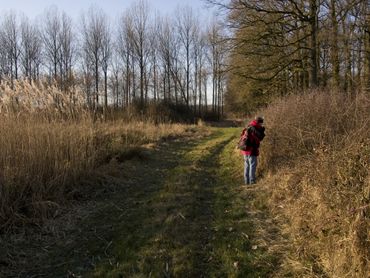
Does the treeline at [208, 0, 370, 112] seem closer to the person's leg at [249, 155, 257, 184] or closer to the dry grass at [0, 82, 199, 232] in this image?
the person's leg at [249, 155, 257, 184]

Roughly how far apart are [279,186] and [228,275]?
3.54 metres

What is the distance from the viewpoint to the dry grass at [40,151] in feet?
21.0

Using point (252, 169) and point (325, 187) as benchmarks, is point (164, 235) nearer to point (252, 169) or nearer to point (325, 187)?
point (325, 187)

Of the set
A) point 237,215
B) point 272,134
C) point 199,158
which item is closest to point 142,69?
point 199,158

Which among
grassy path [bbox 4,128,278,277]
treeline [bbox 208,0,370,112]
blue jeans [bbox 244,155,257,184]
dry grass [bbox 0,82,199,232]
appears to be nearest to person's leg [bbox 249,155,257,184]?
blue jeans [bbox 244,155,257,184]

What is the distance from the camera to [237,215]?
6.59m

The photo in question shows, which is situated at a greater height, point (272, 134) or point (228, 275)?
point (272, 134)

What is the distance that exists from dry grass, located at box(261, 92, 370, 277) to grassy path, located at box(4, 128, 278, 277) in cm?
54

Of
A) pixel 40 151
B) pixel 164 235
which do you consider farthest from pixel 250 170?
pixel 40 151

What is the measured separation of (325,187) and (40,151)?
5211 millimetres

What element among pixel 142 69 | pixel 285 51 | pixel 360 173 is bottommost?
pixel 360 173

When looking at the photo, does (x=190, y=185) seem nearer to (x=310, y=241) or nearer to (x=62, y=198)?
(x=62, y=198)

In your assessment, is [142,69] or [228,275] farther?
[142,69]

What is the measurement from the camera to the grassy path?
15.3 ft
